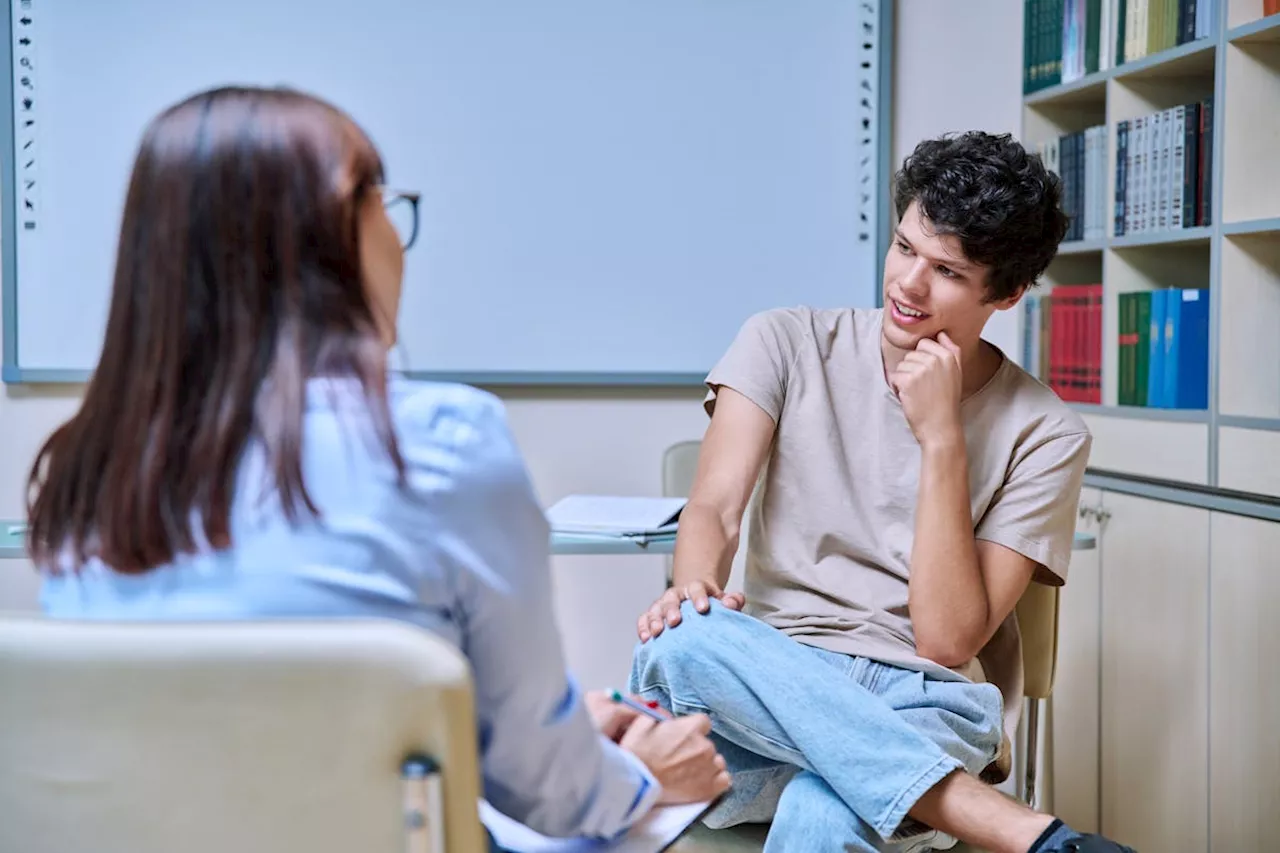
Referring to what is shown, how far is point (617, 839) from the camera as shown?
3.03 feet

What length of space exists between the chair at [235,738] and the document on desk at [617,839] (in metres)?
0.19

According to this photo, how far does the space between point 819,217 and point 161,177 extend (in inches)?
94.9

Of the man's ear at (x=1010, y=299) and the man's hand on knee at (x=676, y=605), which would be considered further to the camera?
the man's ear at (x=1010, y=299)

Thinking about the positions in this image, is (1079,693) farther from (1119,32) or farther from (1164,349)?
(1119,32)

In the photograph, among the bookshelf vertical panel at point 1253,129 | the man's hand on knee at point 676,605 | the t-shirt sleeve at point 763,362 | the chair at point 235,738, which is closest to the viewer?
the chair at point 235,738

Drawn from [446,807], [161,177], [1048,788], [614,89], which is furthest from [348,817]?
Result: [614,89]

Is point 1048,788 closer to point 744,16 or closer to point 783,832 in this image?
point 783,832

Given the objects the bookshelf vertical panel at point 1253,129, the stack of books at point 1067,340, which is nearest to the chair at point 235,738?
the bookshelf vertical panel at point 1253,129

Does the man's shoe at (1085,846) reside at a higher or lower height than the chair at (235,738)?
lower

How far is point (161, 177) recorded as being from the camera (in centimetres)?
81

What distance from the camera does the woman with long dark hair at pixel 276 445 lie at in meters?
0.77

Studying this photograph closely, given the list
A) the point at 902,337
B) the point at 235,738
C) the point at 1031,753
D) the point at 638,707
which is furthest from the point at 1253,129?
the point at 235,738

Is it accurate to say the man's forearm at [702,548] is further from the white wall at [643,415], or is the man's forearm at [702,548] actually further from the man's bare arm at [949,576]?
the white wall at [643,415]

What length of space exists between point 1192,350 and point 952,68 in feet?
3.48
